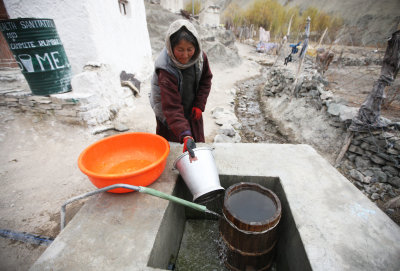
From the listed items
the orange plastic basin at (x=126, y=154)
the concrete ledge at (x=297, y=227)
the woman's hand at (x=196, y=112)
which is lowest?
the concrete ledge at (x=297, y=227)

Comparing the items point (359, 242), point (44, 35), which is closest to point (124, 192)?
point (359, 242)

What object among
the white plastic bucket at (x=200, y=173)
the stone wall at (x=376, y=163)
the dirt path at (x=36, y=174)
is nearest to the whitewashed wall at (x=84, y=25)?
the dirt path at (x=36, y=174)

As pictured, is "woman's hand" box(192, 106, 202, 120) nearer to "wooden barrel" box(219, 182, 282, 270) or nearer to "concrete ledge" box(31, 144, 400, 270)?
"concrete ledge" box(31, 144, 400, 270)

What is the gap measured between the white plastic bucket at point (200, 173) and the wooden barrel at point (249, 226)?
172mm

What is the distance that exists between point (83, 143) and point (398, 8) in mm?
47190

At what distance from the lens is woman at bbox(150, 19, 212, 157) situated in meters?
1.60

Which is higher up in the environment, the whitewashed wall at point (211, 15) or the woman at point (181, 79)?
the whitewashed wall at point (211, 15)

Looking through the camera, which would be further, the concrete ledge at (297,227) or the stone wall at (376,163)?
the stone wall at (376,163)

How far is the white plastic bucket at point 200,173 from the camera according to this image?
1.45 metres

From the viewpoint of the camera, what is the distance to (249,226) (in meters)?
1.30

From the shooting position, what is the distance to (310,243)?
1.23m

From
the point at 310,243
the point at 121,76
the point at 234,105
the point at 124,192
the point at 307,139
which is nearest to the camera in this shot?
the point at 310,243

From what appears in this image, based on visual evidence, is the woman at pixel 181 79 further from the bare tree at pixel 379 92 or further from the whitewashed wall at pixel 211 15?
the whitewashed wall at pixel 211 15

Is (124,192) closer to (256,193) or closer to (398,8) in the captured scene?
(256,193)
